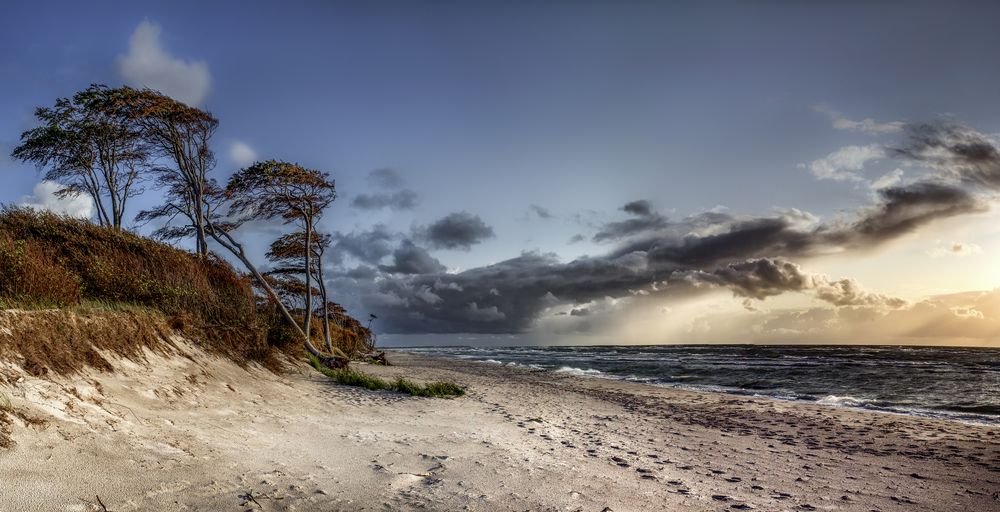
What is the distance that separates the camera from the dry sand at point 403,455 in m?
5.00

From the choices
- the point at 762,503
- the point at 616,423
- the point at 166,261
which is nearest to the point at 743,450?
the point at 616,423

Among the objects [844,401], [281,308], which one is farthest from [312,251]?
[844,401]

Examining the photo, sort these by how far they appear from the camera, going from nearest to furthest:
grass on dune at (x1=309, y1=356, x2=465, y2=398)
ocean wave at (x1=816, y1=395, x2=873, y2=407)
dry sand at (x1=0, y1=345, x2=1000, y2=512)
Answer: dry sand at (x1=0, y1=345, x2=1000, y2=512)
grass on dune at (x1=309, y1=356, x2=465, y2=398)
ocean wave at (x1=816, y1=395, x2=873, y2=407)

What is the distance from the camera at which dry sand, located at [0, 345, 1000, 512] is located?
5004 mm

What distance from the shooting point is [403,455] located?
23.0ft

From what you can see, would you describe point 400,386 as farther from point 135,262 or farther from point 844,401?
point 844,401

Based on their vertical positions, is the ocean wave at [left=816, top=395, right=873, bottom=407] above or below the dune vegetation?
below

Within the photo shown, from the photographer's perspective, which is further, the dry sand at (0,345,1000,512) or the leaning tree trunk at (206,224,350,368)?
the leaning tree trunk at (206,224,350,368)

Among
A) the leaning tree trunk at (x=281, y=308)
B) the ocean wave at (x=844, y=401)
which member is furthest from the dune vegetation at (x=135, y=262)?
the ocean wave at (x=844, y=401)

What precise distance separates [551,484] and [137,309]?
8.87 meters

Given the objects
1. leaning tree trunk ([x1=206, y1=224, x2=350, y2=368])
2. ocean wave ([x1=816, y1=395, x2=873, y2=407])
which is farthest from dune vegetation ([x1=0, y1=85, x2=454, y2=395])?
ocean wave ([x1=816, y1=395, x2=873, y2=407])

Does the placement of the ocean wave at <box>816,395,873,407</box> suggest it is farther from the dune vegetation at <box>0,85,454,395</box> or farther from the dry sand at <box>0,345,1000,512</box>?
the dune vegetation at <box>0,85,454,395</box>

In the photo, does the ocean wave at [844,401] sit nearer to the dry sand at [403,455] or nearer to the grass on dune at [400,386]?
the dry sand at [403,455]

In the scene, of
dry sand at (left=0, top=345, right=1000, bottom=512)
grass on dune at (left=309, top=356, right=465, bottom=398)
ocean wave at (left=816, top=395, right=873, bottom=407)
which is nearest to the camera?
dry sand at (left=0, top=345, right=1000, bottom=512)
